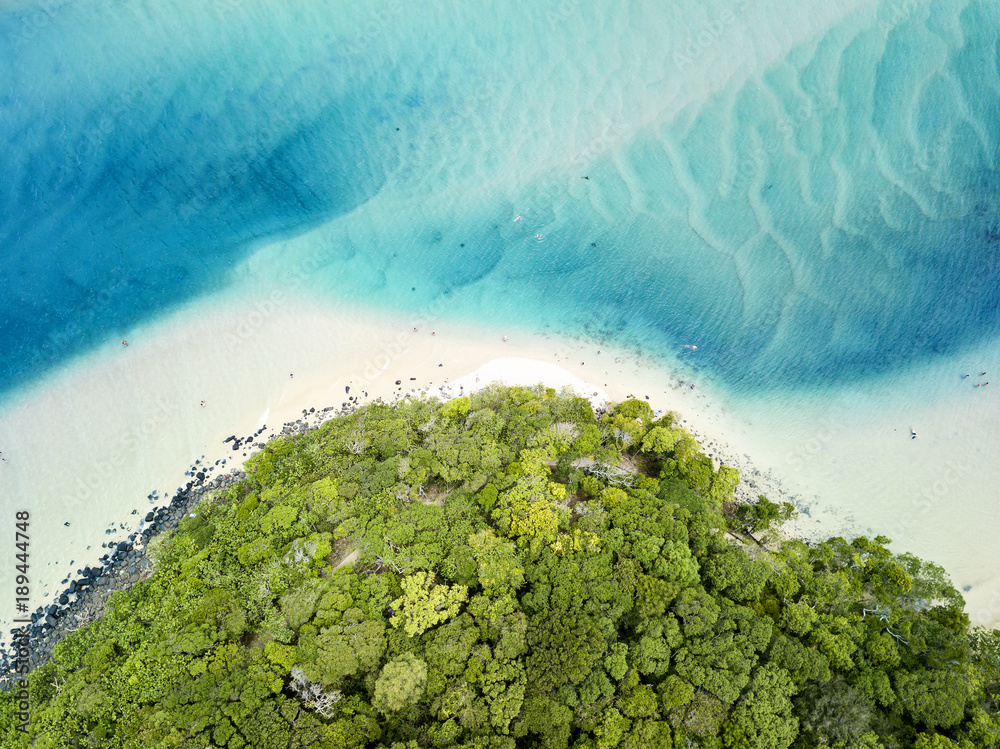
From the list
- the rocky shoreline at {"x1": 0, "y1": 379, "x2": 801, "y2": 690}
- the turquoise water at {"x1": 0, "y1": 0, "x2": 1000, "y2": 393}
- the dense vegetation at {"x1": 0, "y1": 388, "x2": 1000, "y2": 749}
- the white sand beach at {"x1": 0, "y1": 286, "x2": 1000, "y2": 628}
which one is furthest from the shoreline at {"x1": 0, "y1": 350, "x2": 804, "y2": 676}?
the turquoise water at {"x1": 0, "y1": 0, "x2": 1000, "y2": 393}

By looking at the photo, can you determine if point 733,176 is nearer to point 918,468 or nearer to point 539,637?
point 918,468

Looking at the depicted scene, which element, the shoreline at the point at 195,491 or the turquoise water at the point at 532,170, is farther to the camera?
the turquoise water at the point at 532,170

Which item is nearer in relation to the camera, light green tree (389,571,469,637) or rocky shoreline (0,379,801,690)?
light green tree (389,571,469,637)

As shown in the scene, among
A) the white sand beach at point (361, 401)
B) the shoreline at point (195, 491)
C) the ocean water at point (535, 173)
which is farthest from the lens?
the ocean water at point (535, 173)

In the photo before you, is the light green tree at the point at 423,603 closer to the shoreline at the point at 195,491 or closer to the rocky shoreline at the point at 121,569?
the shoreline at the point at 195,491

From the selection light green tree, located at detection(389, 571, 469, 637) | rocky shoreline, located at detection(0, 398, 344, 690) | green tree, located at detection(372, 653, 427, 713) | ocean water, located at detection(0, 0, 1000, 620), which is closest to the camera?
green tree, located at detection(372, 653, 427, 713)

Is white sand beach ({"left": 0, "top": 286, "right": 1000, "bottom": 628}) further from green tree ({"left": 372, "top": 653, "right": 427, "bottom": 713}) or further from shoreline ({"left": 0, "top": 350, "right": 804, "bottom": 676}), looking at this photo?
green tree ({"left": 372, "top": 653, "right": 427, "bottom": 713})

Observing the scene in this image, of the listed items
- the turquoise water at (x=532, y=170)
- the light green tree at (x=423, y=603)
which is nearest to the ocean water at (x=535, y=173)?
the turquoise water at (x=532, y=170)
